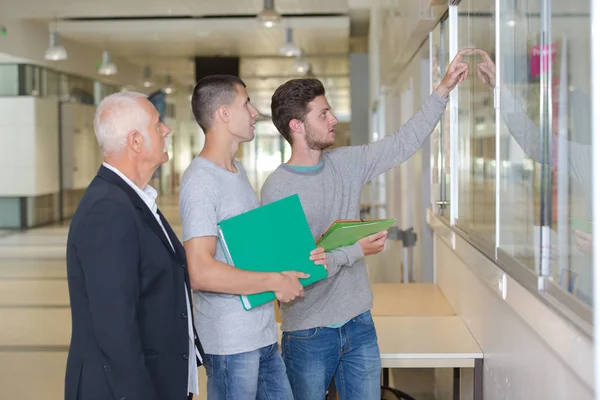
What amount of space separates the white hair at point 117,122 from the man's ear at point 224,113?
0.35 m

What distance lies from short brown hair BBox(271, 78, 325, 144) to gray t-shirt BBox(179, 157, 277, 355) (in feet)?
1.52

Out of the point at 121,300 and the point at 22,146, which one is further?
the point at 22,146

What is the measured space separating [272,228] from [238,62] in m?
15.7

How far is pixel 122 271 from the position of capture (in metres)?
1.88

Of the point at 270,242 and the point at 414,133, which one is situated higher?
the point at 414,133

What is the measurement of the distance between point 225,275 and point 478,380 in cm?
127

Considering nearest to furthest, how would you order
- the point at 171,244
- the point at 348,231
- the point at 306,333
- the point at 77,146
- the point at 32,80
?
the point at 171,244 < the point at 348,231 < the point at 306,333 < the point at 32,80 < the point at 77,146

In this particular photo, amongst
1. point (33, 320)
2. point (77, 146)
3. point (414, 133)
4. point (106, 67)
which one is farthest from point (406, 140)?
point (77, 146)

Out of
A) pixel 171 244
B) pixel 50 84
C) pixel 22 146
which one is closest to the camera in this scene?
pixel 171 244

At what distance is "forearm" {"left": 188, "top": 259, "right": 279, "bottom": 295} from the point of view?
87.2 inches

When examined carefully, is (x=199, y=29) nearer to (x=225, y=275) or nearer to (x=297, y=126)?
(x=297, y=126)

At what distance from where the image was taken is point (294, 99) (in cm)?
276

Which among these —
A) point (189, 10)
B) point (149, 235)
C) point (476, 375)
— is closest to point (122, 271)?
point (149, 235)

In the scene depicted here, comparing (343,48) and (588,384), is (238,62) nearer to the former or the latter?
(343,48)
